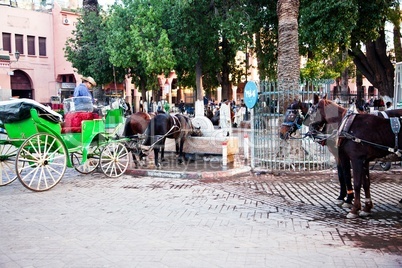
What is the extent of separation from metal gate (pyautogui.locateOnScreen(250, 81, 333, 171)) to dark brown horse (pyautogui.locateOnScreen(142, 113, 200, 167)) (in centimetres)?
227

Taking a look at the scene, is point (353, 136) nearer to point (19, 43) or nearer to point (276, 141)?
point (276, 141)

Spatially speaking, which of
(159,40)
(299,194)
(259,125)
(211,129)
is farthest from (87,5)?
(299,194)

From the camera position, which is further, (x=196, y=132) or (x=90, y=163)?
(x=196, y=132)

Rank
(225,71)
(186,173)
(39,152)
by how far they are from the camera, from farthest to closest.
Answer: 1. (225,71)
2. (186,173)
3. (39,152)

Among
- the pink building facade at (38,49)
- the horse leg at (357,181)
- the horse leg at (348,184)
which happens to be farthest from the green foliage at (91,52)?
the horse leg at (357,181)

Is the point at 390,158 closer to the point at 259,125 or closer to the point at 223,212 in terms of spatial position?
the point at 223,212

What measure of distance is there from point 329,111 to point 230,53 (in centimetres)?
2280

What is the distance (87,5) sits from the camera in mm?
25547

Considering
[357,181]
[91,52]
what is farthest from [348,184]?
[91,52]

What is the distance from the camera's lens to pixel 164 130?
12.7m

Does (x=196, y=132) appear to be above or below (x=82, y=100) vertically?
below

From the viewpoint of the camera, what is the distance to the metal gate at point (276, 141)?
1227cm

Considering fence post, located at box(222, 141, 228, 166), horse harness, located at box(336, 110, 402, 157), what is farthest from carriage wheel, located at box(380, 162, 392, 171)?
horse harness, located at box(336, 110, 402, 157)

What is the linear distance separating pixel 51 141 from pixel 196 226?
14.6ft
